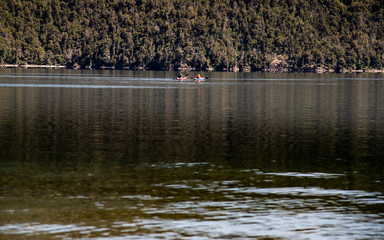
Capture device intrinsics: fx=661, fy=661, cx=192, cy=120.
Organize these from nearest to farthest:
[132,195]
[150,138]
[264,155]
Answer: [132,195] < [264,155] < [150,138]

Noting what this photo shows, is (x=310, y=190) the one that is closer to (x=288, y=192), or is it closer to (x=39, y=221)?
(x=288, y=192)

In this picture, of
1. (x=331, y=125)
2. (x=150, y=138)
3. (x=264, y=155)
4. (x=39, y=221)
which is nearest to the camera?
(x=39, y=221)

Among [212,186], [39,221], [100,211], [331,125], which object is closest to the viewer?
[39,221]

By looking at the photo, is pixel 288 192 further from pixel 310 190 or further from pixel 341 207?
pixel 341 207

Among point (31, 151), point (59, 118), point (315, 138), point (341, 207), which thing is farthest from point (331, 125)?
point (341, 207)

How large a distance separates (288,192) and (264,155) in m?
9.77

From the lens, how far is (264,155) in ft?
113

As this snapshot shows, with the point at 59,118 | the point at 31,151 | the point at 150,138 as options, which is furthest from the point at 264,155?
the point at 59,118

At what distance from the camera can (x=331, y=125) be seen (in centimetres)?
5238

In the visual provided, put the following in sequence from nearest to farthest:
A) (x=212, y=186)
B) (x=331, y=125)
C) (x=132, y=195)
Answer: (x=132, y=195) < (x=212, y=186) < (x=331, y=125)

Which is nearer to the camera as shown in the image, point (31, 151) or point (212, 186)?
point (212, 186)

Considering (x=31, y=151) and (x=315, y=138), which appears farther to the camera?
(x=315, y=138)

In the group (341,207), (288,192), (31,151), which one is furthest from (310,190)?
(31,151)

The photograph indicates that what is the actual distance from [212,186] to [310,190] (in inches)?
148
